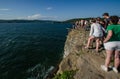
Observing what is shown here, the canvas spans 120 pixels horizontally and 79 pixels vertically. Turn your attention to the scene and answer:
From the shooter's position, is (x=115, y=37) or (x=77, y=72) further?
(x=77, y=72)

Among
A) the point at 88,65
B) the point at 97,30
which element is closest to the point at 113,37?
the point at 88,65

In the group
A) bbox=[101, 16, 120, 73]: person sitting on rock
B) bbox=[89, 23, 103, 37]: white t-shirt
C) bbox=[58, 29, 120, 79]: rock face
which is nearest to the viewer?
bbox=[101, 16, 120, 73]: person sitting on rock

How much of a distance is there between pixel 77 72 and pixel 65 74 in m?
0.69

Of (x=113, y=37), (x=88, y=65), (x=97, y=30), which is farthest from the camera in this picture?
(x=97, y=30)

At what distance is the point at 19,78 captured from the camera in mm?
21234

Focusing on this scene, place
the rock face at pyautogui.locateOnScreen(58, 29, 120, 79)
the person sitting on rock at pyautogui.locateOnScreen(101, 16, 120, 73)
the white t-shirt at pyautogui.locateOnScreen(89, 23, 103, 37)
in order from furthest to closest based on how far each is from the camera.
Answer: the white t-shirt at pyautogui.locateOnScreen(89, 23, 103, 37) < the rock face at pyautogui.locateOnScreen(58, 29, 120, 79) < the person sitting on rock at pyautogui.locateOnScreen(101, 16, 120, 73)

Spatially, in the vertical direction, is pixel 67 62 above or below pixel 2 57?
above

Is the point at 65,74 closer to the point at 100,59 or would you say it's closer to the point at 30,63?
the point at 100,59

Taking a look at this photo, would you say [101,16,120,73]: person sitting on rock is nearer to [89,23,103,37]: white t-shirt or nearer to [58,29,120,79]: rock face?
[58,29,120,79]: rock face

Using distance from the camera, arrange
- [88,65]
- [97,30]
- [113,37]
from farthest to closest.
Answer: [97,30] → [88,65] → [113,37]

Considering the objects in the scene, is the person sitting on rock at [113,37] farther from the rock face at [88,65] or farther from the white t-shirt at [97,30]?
the white t-shirt at [97,30]

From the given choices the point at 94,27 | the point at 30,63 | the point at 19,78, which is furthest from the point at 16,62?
the point at 94,27

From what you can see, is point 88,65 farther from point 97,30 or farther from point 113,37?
point 97,30

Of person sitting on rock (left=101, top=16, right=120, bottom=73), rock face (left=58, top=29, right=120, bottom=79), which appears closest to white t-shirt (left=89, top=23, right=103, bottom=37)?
rock face (left=58, top=29, right=120, bottom=79)
